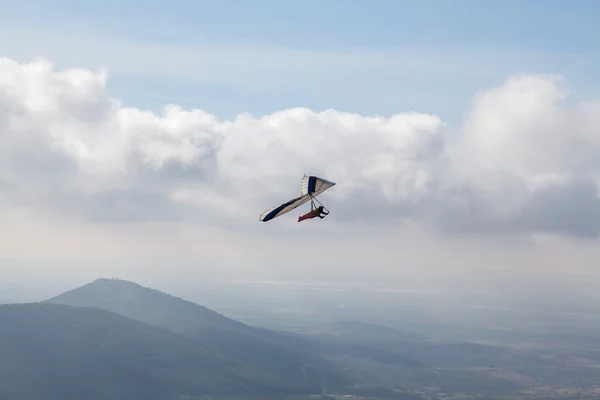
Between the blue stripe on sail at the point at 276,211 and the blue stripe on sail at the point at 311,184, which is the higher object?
the blue stripe on sail at the point at 311,184

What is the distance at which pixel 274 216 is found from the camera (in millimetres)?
75812

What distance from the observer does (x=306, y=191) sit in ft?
244

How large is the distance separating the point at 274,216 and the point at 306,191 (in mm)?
5043

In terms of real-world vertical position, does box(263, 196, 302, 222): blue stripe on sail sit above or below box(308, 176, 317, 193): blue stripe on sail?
below
